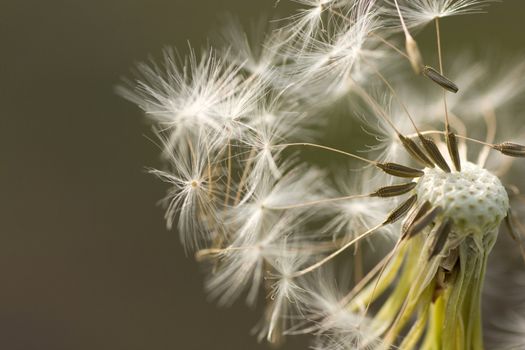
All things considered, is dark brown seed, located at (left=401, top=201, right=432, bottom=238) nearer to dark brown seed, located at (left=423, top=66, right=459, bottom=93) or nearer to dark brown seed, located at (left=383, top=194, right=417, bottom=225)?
dark brown seed, located at (left=383, top=194, right=417, bottom=225)

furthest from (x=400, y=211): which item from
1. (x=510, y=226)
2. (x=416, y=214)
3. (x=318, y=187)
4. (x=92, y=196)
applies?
(x=92, y=196)

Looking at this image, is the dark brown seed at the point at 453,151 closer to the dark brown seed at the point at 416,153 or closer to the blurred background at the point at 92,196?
the dark brown seed at the point at 416,153

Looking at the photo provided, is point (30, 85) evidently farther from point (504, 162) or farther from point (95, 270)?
point (504, 162)

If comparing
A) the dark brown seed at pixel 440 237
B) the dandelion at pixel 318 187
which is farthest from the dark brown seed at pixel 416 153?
the dark brown seed at pixel 440 237

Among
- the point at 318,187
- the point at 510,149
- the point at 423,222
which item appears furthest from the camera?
the point at 318,187

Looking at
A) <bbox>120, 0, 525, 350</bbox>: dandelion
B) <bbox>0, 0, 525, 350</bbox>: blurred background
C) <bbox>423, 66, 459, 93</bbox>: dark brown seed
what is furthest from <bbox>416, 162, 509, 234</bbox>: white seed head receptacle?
<bbox>0, 0, 525, 350</bbox>: blurred background

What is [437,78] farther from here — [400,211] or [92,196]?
[92,196]

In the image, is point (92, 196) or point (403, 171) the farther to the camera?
point (92, 196)
